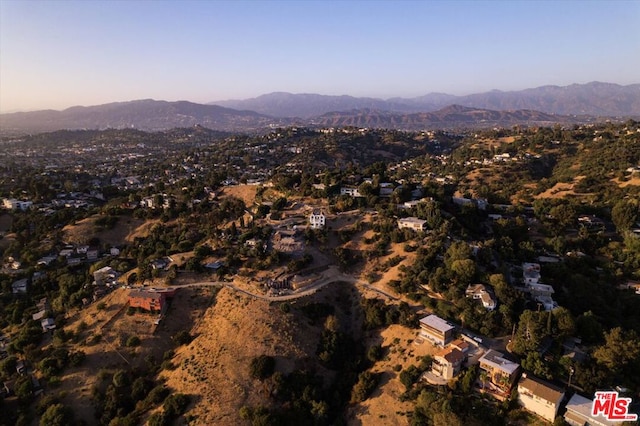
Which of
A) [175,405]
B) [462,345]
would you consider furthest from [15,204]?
[462,345]

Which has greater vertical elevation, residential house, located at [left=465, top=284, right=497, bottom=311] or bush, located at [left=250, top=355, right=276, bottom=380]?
residential house, located at [left=465, top=284, right=497, bottom=311]

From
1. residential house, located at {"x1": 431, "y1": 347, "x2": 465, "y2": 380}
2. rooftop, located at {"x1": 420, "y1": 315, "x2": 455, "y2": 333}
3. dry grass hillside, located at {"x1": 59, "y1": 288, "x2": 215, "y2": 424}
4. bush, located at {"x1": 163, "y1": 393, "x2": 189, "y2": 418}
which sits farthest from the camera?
dry grass hillside, located at {"x1": 59, "y1": 288, "x2": 215, "y2": 424}

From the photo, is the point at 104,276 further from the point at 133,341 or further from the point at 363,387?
the point at 363,387

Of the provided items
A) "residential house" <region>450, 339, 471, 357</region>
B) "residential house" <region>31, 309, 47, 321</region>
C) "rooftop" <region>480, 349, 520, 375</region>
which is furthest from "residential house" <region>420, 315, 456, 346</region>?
"residential house" <region>31, 309, 47, 321</region>

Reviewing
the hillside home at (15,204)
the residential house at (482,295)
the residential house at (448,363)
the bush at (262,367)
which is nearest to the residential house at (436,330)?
the residential house at (448,363)

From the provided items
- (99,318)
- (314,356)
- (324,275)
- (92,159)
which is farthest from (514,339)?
(92,159)

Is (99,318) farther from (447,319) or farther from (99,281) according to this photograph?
(447,319)

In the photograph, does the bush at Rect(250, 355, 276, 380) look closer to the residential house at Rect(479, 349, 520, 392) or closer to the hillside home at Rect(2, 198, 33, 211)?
the residential house at Rect(479, 349, 520, 392)

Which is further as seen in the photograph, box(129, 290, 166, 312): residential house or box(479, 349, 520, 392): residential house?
box(129, 290, 166, 312): residential house
